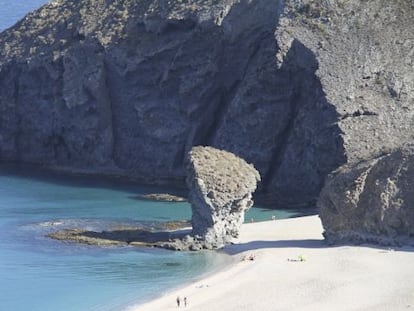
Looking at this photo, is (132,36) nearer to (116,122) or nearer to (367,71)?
(116,122)

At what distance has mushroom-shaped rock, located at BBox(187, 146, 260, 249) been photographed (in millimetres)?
53562

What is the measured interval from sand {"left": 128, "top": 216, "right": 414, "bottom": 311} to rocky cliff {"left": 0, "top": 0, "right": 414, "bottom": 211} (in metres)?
17.1

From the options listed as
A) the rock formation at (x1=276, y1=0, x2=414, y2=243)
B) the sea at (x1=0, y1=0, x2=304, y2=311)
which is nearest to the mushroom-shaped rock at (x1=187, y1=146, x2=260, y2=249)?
the sea at (x1=0, y1=0, x2=304, y2=311)

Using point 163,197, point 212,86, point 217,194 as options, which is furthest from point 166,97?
point 217,194

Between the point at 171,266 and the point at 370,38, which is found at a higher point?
the point at 370,38

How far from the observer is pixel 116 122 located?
83438 mm

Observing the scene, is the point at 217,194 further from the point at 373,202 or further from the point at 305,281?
the point at 305,281

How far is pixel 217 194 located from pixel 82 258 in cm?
650

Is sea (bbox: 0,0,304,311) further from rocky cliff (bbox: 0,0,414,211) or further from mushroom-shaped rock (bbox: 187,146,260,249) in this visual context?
rocky cliff (bbox: 0,0,414,211)

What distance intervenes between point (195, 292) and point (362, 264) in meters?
6.68

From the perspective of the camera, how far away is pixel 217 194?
175 feet

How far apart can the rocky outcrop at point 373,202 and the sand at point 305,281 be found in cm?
91

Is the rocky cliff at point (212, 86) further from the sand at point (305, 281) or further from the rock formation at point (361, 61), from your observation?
the sand at point (305, 281)

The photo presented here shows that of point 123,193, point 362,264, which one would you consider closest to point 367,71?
point 123,193
